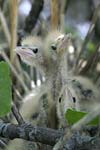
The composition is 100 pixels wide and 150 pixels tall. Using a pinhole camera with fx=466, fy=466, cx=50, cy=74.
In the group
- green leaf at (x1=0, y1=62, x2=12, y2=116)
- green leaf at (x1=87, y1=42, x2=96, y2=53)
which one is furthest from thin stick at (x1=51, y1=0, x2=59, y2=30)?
green leaf at (x1=87, y1=42, x2=96, y2=53)

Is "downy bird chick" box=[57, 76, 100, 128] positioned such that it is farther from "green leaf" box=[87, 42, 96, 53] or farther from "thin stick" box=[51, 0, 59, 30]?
"green leaf" box=[87, 42, 96, 53]

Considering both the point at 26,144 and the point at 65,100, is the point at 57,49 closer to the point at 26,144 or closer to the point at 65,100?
the point at 65,100

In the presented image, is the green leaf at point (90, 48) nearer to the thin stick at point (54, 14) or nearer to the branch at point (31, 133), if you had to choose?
the thin stick at point (54, 14)

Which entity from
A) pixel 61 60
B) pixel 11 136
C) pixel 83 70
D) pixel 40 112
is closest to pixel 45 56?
pixel 61 60

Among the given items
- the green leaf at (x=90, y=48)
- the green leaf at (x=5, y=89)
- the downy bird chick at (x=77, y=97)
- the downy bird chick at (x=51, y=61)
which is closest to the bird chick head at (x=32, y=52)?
the downy bird chick at (x=51, y=61)

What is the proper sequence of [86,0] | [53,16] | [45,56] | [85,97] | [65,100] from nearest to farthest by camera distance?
1. [65,100]
2. [45,56]
3. [85,97]
4. [53,16]
5. [86,0]
